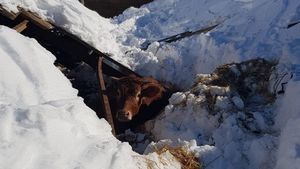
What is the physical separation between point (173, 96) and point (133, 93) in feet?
2.30

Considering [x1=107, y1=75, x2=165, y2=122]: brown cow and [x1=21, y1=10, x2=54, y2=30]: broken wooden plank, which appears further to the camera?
[x1=21, y1=10, x2=54, y2=30]: broken wooden plank

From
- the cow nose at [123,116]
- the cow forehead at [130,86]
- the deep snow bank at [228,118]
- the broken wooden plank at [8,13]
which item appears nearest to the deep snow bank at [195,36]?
the broken wooden plank at [8,13]

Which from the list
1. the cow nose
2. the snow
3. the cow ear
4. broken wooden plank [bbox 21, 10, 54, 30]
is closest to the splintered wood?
broken wooden plank [bbox 21, 10, 54, 30]

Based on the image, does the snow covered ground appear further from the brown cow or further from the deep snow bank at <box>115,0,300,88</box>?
the brown cow

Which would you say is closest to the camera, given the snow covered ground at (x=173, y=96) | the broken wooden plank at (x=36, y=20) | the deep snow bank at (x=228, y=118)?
the snow covered ground at (x=173, y=96)

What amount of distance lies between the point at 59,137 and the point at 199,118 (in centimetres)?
257

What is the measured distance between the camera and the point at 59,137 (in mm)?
4723

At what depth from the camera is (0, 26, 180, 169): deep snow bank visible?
14.6 feet

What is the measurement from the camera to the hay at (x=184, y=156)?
18.2 feet

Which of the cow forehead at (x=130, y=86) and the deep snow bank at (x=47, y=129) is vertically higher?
the deep snow bank at (x=47, y=129)

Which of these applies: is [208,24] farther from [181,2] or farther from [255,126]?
[255,126]

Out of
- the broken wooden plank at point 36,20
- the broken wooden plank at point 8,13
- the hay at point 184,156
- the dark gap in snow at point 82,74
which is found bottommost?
the dark gap in snow at point 82,74

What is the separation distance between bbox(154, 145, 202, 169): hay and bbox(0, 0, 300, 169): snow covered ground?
117 mm

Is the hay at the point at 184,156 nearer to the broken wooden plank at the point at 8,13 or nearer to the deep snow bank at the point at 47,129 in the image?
the deep snow bank at the point at 47,129
